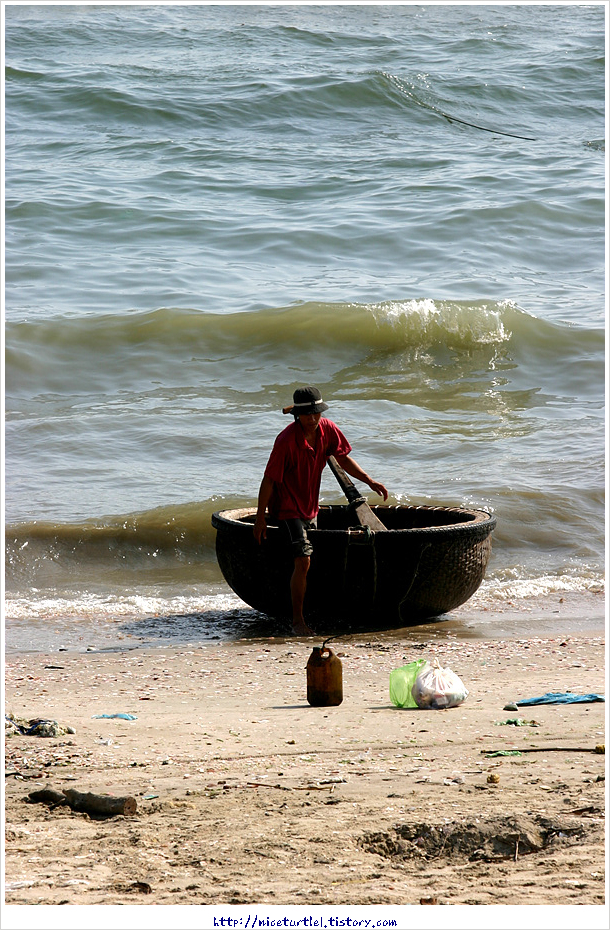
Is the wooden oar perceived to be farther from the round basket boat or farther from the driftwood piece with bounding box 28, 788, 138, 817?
the driftwood piece with bounding box 28, 788, 138, 817

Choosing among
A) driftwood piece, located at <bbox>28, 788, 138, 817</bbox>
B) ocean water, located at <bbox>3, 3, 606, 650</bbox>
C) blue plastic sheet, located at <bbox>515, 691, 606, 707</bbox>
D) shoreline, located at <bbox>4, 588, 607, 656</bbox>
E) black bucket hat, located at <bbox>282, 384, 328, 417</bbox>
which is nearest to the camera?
driftwood piece, located at <bbox>28, 788, 138, 817</bbox>

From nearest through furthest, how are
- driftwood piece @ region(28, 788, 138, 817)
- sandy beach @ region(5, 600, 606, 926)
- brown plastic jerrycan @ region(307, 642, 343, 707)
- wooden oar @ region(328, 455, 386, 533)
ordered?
1. sandy beach @ region(5, 600, 606, 926)
2. driftwood piece @ region(28, 788, 138, 817)
3. brown plastic jerrycan @ region(307, 642, 343, 707)
4. wooden oar @ region(328, 455, 386, 533)

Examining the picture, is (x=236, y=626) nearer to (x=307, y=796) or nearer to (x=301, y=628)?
(x=301, y=628)

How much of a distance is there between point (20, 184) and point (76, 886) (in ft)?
70.5

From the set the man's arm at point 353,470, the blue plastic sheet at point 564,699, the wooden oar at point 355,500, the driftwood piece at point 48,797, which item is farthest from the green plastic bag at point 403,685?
the man's arm at point 353,470

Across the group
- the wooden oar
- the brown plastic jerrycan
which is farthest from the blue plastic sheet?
the wooden oar

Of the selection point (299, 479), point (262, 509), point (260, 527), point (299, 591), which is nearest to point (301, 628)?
point (299, 591)

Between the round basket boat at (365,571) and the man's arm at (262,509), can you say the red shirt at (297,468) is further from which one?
the round basket boat at (365,571)

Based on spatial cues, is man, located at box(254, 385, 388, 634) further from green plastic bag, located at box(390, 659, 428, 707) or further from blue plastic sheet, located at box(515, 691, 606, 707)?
blue plastic sheet, located at box(515, 691, 606, 707)

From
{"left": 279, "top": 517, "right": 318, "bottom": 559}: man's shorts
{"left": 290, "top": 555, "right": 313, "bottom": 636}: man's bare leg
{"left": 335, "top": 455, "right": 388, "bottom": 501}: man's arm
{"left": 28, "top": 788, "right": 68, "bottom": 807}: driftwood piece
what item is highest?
{"left": 335, "top": 455, "right": 388, "bottom": 501}: man's arm

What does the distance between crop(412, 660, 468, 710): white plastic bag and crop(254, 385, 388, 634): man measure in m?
1.86

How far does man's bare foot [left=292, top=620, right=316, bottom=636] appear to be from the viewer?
660cm

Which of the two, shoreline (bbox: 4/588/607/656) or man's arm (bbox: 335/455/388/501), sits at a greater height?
man's arm (bbox: 335/455/388/501)

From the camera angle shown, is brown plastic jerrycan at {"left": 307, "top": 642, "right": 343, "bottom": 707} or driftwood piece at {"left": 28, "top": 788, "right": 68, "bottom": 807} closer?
driftwood piece at {"left": 28, "top": 788, "right": 68, "bottom": 807}
